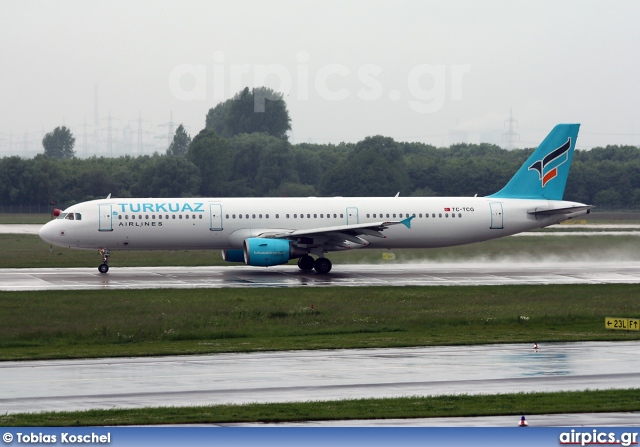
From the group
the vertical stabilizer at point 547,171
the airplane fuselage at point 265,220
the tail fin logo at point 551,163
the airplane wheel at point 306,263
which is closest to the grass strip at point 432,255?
the airplane wheel at point 306,263

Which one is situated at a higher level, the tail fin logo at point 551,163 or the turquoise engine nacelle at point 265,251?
the tail fin logo at point 551,163

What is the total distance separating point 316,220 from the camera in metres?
47.8

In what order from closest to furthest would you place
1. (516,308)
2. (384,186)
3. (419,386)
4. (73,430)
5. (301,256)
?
(73,430)
(419,386)
(516,308)
(301,256)
(384,186)

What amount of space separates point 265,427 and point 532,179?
3636 cm

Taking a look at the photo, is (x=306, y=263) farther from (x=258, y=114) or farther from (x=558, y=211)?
(x=258, y=114)

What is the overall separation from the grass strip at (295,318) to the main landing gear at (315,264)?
24.7 feet

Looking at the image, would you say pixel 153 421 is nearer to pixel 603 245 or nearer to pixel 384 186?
pixel 603 245

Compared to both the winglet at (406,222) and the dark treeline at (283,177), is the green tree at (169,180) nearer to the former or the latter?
→ the dark treeline at (283,177)

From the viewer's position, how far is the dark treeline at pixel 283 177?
105312mm

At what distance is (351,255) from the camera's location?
55.0 metres

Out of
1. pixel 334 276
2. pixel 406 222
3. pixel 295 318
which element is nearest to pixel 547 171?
pixel 406 222

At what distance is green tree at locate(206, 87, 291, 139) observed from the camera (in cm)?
17338

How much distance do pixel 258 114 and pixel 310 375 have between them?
155210 millimetres

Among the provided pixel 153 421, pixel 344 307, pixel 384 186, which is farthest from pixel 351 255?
pixel 384 186
